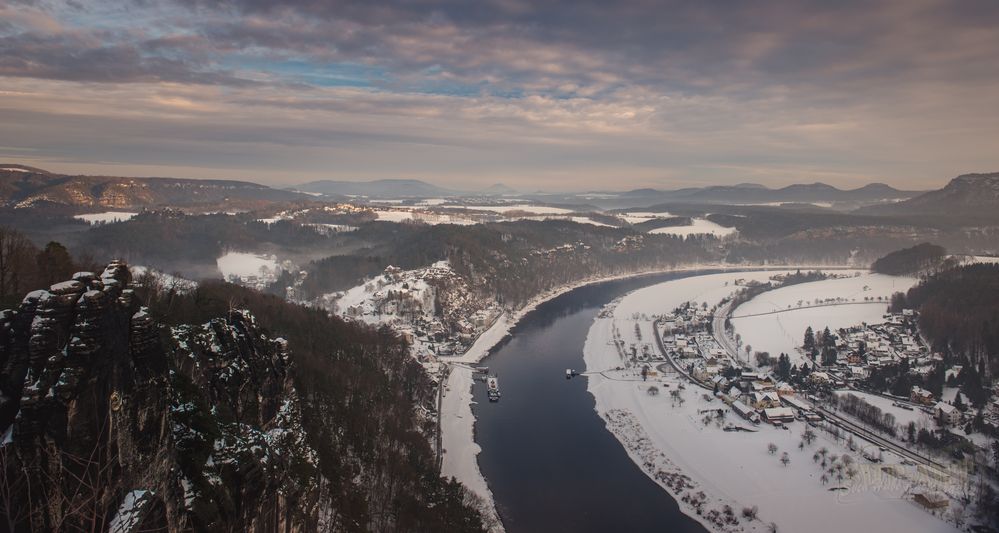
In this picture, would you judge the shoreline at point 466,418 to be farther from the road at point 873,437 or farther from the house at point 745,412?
the road at point 873,437

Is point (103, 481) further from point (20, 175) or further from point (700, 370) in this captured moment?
point (20, 175)

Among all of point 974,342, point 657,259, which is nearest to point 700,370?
point 974,342

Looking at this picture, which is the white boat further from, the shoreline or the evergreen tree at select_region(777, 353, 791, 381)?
the evergreen tree at select_region(777, 353, 791, 381)

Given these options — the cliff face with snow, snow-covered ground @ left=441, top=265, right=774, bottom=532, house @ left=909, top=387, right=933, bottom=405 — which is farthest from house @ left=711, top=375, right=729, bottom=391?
the cliff face with snow

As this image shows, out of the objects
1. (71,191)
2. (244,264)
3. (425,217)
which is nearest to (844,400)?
(244,264)

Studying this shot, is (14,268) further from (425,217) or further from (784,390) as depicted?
(425,217)
